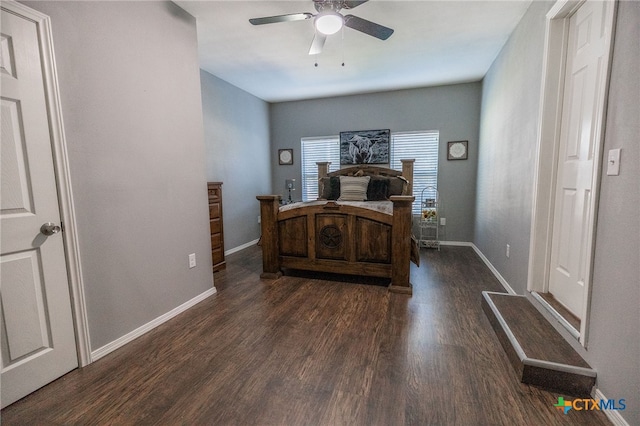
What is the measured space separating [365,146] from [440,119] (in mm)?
1289

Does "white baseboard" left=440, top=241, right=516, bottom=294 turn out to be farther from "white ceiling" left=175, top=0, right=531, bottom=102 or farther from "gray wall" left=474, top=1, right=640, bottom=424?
"white ceiling" left=175, top=0, right=531, bottom=102

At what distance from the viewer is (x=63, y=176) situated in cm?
163

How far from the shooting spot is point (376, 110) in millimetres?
4914

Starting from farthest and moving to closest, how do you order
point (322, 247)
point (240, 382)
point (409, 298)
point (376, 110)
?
point (376, 110), point (322, 247), point (409, 298), point (240, 382)

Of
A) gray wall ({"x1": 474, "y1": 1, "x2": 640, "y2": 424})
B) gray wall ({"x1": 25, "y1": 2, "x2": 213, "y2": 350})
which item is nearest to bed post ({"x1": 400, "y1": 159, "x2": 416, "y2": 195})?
gray wall ({"x1": 474, "y1": 1, "x2": 640, "y2": 424})

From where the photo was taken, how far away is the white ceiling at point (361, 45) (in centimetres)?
246

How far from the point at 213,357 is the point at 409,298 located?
1769mm

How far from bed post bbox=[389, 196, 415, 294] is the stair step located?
2.68 feet

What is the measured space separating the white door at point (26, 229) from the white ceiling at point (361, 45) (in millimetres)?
1405

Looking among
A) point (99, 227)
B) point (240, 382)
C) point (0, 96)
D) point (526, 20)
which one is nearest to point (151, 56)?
point (0, 96)

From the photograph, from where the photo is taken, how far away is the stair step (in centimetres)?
145

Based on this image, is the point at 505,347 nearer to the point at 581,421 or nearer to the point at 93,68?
the point at 581,421

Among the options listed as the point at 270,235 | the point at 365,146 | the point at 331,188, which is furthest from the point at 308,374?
the point at 365,146

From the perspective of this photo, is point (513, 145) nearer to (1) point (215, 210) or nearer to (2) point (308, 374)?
(2) point (308, 374)
